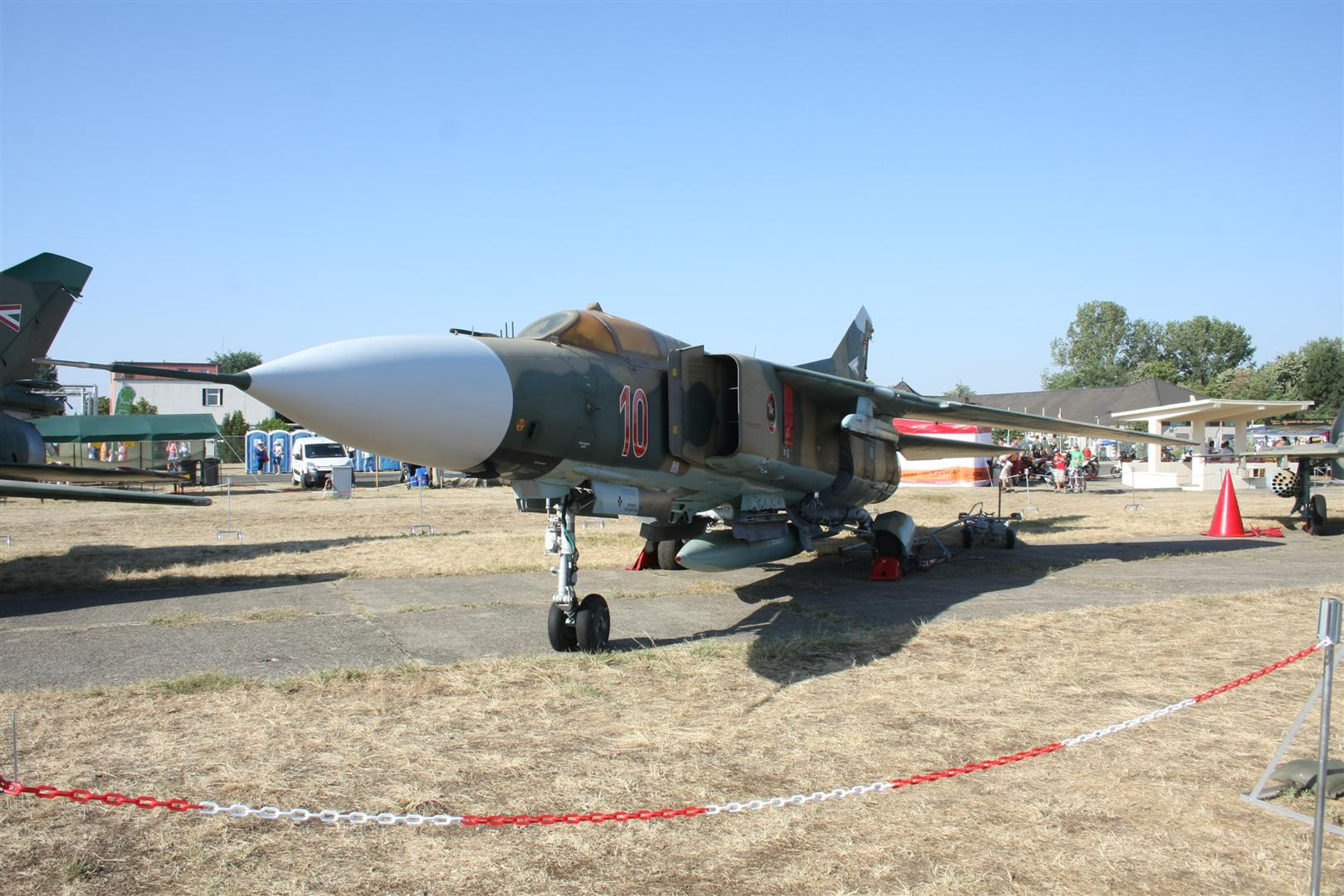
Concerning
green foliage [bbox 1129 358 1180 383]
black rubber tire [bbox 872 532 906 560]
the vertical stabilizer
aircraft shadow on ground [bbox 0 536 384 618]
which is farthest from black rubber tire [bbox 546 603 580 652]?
green foliage [bbox 1129 358 1180 383]

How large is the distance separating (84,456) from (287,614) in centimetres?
3444

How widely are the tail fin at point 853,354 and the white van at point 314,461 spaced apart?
2182 cm

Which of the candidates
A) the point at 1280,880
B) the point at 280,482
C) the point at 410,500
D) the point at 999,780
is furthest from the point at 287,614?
the point at 280,482

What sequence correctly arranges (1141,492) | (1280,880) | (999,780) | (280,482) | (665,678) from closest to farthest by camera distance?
(1280,880) → (999,780) → (665,678) → (1141,492) → (280,482)

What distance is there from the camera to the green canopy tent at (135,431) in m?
29.9

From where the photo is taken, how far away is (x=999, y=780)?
174 inches

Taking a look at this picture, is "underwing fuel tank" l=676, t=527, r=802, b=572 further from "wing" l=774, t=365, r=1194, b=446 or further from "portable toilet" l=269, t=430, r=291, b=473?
"portable toilet" l=269, t=430, r=291, b=473

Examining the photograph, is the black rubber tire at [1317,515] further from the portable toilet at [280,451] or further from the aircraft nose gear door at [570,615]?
the portable toilet at [280,451]

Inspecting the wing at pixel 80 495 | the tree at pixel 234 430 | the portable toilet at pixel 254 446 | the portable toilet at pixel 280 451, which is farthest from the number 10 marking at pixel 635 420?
the tree at pixel 234 430

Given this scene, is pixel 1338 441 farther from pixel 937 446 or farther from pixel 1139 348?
pixel 1139 348

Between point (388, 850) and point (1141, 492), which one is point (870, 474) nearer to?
point (388, 850)

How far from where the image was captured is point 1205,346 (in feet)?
372

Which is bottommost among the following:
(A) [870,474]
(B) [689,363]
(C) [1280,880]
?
(C) [1280,880]

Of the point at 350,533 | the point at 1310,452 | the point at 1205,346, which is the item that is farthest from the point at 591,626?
the point at 1205,346
